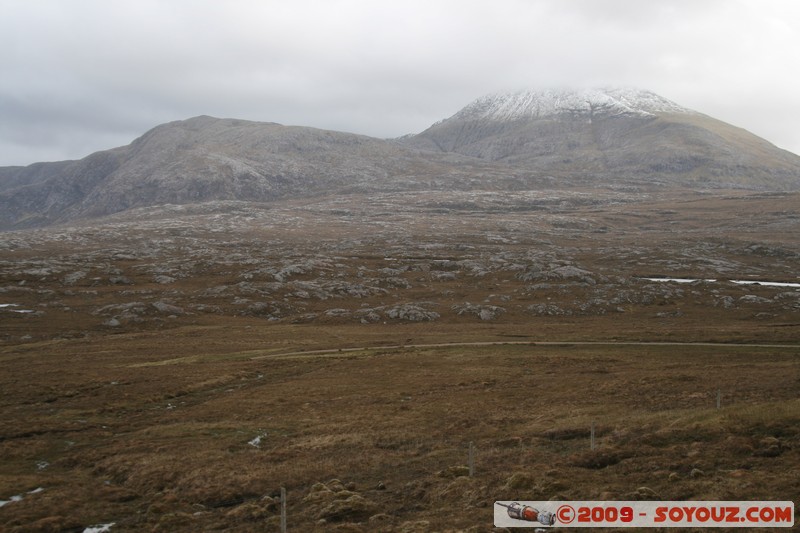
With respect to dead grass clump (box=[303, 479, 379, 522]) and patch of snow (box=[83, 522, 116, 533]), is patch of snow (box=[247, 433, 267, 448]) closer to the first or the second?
dead grass clump (box=[303, 479, 379, 522])

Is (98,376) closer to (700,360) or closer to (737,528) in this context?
(737,528)

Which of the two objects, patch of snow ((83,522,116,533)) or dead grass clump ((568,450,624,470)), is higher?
dead grass clump ((568,450,624,470))

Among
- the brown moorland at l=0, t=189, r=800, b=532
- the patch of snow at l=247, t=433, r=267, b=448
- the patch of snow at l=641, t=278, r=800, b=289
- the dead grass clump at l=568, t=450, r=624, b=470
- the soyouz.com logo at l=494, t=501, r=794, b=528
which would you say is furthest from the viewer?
the patch of snow at l=641, t=278, r=800, b=289

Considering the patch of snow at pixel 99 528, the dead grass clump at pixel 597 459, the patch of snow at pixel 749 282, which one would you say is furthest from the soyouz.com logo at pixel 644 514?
the patch of snow at pixel 749 282

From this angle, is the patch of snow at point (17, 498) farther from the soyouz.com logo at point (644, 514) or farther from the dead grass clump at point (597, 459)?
the dead grass clump at point (597, 459)

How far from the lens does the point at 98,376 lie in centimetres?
6631

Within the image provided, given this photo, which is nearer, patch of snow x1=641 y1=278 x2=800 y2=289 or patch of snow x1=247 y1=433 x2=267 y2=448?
patch of snow x1=247 y1=433 x2=267 y2=448

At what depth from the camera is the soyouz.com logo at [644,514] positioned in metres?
19.1

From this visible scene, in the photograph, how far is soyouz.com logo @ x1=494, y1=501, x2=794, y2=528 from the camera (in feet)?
62.7

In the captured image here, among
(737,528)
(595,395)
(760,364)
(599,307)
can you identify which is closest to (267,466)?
(737,528)

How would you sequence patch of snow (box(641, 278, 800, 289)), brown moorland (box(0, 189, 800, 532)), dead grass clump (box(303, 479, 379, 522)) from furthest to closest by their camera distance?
1. patch of snow (box(641, 278, 800, 289))
2. brown moorland (box(0, 189, 800, 532))
3. dead grass clump (box(303, 479, 379, 522))

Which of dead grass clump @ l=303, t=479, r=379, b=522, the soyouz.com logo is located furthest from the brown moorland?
the soyouz.com logo

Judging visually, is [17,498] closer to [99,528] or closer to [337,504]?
[99,528]

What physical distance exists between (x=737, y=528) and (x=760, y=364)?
165 feet
